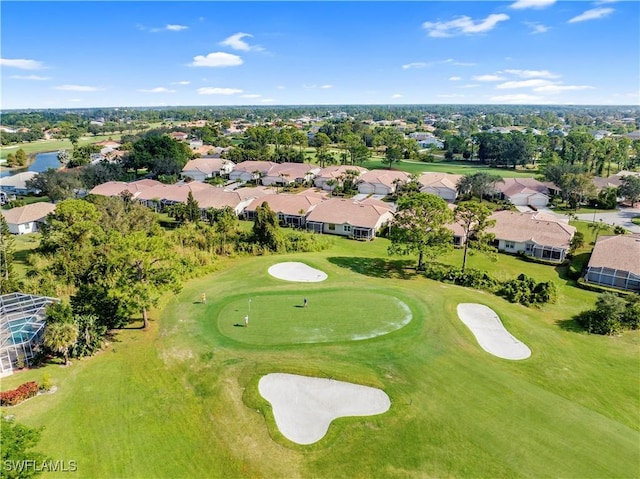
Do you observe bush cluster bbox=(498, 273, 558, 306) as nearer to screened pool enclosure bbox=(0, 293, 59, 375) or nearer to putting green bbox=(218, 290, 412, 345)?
putting green bbox=(218, 290, 412, 345)

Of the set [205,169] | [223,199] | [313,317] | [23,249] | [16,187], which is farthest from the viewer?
[205,169]

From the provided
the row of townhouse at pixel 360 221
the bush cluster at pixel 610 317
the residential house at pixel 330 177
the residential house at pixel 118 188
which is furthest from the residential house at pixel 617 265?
the residential house at pixel 118 188

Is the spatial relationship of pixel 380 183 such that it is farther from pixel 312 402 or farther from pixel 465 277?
pixel 312 402

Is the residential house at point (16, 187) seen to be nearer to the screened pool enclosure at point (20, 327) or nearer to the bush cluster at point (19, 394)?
the screened pool enclosure at point (20, 327)

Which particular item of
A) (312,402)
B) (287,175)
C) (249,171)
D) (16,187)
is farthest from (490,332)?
(16,187)

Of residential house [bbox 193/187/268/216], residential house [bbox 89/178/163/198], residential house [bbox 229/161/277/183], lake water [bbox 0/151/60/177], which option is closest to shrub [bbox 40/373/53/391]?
residential house [bbox 193/187/268/216]
